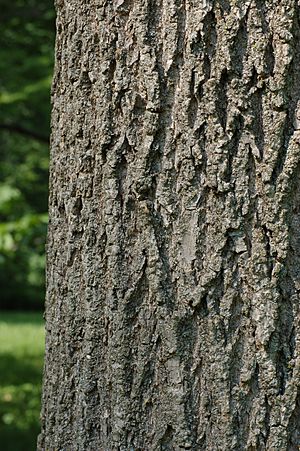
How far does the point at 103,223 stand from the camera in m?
1.94

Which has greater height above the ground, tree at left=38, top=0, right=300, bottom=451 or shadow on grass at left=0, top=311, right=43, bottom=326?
tree at left=38, top=0, right=300, bottom=451

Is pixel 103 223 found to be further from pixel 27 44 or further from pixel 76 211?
pixel 27 44

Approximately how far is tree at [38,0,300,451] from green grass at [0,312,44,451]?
5.00 metres

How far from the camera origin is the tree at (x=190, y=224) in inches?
71.5

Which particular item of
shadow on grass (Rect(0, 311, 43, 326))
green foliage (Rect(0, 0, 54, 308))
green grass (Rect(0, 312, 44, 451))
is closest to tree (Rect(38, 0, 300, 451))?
green foliage (Rect(0, 0, 54, 308))

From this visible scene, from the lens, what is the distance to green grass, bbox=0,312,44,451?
24.4ft

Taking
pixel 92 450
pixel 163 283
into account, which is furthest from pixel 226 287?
pixel 92 450

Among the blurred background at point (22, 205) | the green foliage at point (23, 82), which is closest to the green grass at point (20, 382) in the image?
the blurred background at point (22, 205)

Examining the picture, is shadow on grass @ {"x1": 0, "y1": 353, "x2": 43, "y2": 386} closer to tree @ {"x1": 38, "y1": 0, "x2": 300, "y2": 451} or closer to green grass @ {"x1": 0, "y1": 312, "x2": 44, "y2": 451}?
green grass @ {"x1": 0, "y1": 312, "x2": 44, "y2": 451}

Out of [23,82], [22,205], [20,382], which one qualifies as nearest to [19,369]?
[20,382]

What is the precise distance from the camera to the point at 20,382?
36.1 ft

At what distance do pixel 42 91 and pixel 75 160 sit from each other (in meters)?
5.97

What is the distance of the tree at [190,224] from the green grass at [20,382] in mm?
5001

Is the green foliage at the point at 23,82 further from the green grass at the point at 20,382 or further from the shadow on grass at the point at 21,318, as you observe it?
the shadow on grass at the point at 21,318
